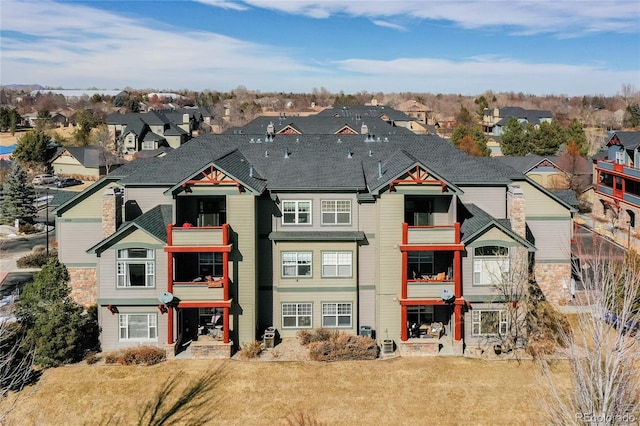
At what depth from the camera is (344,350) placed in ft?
83.2

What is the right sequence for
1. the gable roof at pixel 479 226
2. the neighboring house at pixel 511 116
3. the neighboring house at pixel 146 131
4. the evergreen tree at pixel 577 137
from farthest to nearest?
the neighboring house at pixel 511 116, the neighboring house at pixel 146 131, the evergreen tree at pixel 577 137, the gable roof at pixel 479 226

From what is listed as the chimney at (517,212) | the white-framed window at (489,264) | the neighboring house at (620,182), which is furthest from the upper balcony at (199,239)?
the neighboring house at (620,182)

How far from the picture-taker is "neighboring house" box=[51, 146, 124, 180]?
84.2 m

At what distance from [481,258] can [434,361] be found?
5.70 m

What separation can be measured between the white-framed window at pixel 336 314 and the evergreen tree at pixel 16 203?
42.3 meters

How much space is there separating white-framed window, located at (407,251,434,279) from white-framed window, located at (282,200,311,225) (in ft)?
19.3

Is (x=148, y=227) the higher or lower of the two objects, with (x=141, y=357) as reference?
higher

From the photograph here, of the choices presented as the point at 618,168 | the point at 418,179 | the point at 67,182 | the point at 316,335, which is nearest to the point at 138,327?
the point at 316,335

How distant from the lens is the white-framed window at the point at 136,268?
2616 centimetres

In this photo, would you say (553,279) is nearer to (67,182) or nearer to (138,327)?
(138,327)

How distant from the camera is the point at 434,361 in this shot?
997 inches

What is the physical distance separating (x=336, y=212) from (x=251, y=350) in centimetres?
832

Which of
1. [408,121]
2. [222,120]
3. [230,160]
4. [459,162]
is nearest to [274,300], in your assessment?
[230,160]

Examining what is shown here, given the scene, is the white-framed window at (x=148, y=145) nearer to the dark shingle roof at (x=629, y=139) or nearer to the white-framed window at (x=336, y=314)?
the dark shingle roof at (x=629, y=139)
